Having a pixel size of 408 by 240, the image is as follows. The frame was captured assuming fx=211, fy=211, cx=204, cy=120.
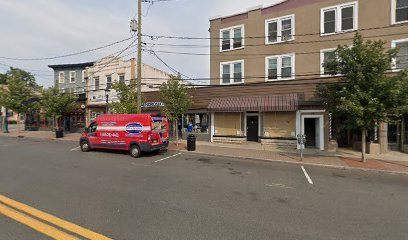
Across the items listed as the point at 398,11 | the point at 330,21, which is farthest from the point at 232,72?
the point at 398,11

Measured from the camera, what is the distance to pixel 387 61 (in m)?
9.88

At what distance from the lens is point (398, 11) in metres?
13.4

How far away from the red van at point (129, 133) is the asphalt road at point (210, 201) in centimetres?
272

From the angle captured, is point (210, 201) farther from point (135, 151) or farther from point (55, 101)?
point (55, 101)

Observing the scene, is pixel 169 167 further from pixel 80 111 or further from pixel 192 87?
pixel 80 111

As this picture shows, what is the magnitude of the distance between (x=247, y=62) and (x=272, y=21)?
3.59m

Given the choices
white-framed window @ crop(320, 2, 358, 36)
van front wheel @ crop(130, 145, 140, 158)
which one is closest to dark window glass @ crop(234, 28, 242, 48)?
white-framed window @ crop(320, 2, 358, 36)

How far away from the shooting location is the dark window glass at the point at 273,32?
16.5m

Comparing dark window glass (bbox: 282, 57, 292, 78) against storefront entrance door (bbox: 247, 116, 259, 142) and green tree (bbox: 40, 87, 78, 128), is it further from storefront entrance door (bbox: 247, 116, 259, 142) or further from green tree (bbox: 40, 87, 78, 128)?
green tree (bbox: 40, 87, 78, 128)

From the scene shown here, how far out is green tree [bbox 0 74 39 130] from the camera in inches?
982

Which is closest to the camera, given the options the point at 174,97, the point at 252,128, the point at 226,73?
the point at 174,97

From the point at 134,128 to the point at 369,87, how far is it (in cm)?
1223

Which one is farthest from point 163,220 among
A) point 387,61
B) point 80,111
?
point 80,111

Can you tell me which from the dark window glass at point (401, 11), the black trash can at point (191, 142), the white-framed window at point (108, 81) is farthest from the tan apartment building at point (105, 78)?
the dark window glass at point (401, 11)
